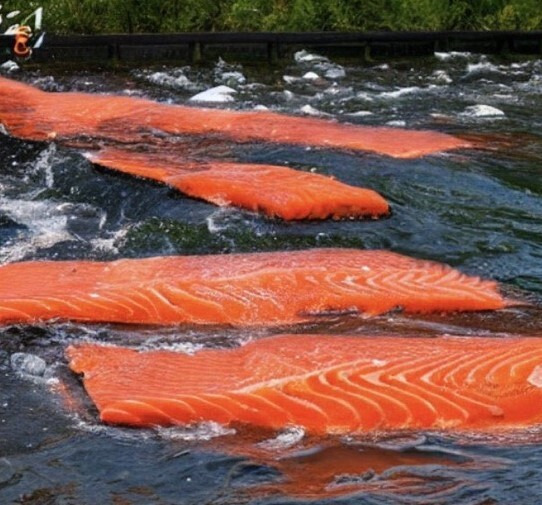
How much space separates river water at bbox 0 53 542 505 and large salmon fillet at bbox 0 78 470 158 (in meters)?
0.28

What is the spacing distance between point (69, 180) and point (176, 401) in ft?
16.0

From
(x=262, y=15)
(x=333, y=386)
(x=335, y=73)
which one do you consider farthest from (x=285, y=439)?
(x=262, y=15)

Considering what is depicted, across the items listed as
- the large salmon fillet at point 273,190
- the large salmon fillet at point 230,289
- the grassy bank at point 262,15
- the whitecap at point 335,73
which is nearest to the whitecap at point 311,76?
the whitecap at point 335,73

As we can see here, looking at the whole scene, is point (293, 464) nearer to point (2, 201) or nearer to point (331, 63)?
point (2, 201)

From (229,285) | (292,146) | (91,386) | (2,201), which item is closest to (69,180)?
(2,201)

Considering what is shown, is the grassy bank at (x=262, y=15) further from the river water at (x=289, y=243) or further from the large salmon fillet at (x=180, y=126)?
the large salmon fillet at (x=180, y=126)

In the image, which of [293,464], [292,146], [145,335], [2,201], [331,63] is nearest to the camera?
[293,464]

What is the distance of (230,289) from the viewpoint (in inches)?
235

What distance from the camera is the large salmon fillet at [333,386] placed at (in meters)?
4.52

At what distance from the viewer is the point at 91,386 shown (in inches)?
189

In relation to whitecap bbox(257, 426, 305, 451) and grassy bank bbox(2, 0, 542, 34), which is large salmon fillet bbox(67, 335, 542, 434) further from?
grassy bank bbox(2, 0, 542, 34)

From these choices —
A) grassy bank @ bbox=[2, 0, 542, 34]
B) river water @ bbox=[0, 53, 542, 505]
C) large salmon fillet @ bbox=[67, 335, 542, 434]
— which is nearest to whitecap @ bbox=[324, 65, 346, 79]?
river water @ bbox=[0, 53, 542, 505]

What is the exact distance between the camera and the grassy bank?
16734 mm

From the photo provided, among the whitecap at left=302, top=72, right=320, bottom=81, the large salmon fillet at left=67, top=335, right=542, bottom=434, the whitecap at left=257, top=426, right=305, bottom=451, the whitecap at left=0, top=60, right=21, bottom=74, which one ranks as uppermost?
the whitecap at left=0, top=60, right=21, bottom=74
